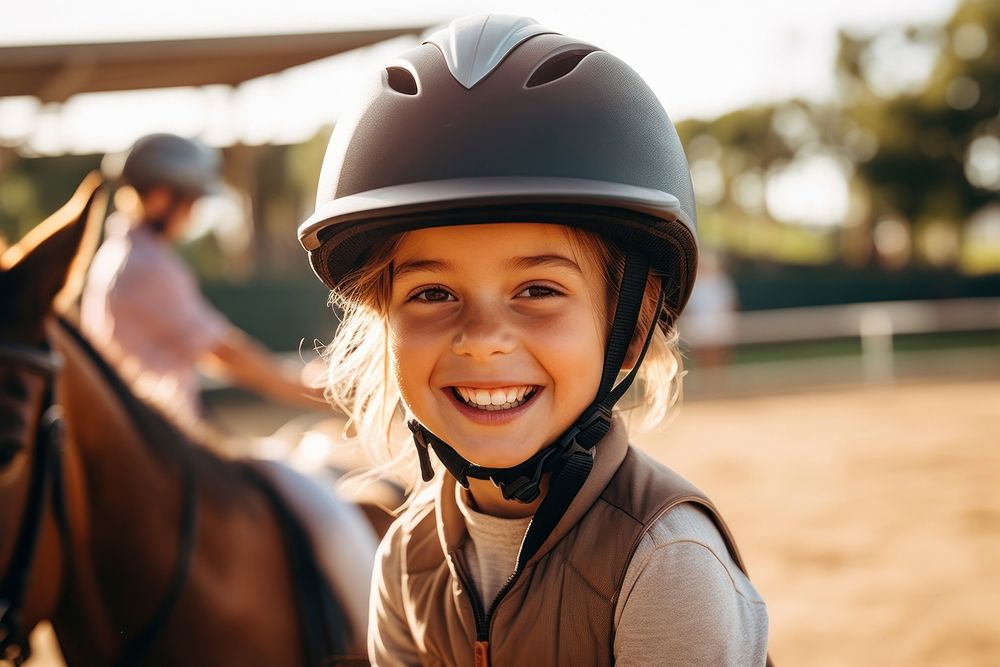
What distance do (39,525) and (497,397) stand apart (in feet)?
4.31

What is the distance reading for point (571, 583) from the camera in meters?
1.44

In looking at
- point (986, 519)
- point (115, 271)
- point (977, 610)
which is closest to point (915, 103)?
point (986, 519)

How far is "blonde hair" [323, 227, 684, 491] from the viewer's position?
5.56ft

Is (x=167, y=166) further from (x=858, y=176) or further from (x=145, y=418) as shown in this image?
(x=858, y=176)

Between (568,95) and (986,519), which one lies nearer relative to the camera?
(568,95)

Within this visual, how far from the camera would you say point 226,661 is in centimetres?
243

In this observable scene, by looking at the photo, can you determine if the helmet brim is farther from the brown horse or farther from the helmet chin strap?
the brown horse

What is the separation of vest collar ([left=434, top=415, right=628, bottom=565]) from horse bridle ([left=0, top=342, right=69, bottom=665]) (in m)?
1.06

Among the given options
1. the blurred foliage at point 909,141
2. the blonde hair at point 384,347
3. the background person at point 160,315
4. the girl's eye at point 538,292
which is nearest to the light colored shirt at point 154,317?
the background person at point 160,315

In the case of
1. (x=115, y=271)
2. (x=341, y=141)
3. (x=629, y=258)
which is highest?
(x=115, y=271)

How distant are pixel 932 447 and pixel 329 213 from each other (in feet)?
31.0

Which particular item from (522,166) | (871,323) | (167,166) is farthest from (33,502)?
(871,323)

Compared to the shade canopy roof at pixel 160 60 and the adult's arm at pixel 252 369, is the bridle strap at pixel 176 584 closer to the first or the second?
the adult's arm at pixel 252 369

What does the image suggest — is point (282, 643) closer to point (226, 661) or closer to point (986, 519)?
point (226, 661)
